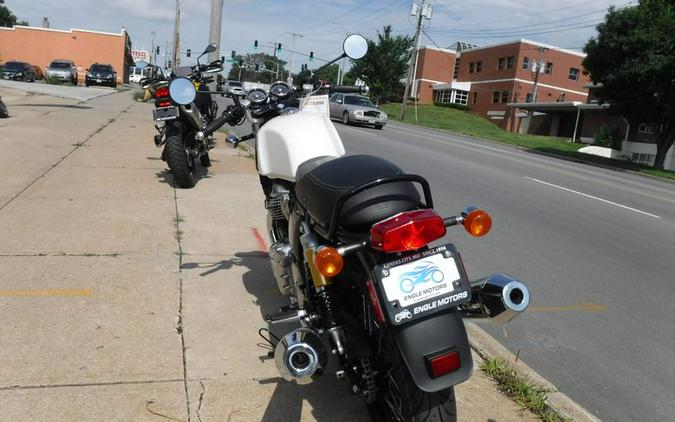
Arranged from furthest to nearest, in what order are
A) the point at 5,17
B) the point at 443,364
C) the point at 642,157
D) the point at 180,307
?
the point at 5,17 < the point at 642,157 < the point at 180,307 < the point at 443,364

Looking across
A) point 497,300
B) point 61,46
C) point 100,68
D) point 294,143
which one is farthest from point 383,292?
point 61,46

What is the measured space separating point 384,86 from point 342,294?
65.4 meters

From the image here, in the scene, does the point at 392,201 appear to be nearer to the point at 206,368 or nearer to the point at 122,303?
the point at 206,368

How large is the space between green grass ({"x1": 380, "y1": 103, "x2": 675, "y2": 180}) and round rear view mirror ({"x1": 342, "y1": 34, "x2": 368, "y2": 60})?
2305 cm

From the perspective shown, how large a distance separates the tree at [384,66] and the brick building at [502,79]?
547 centimetres

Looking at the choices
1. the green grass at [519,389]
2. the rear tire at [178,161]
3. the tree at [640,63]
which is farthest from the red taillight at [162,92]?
the tree at [640,63]

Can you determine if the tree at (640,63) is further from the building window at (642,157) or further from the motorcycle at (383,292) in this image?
the motorcycle at (383,292)

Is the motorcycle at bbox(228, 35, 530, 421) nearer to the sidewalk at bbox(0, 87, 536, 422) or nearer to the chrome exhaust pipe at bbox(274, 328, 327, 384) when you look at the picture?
the chrome exhaust pipe at bbox(274, 328, 327, 384)

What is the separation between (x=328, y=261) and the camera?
236 cm

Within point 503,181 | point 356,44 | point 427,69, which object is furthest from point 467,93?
point 356,44

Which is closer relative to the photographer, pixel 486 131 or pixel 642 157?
pixel 642 157

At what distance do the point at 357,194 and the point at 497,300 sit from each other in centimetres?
75

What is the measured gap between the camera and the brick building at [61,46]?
5941cm

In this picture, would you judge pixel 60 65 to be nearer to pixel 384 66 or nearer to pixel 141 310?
pixel 384 66
